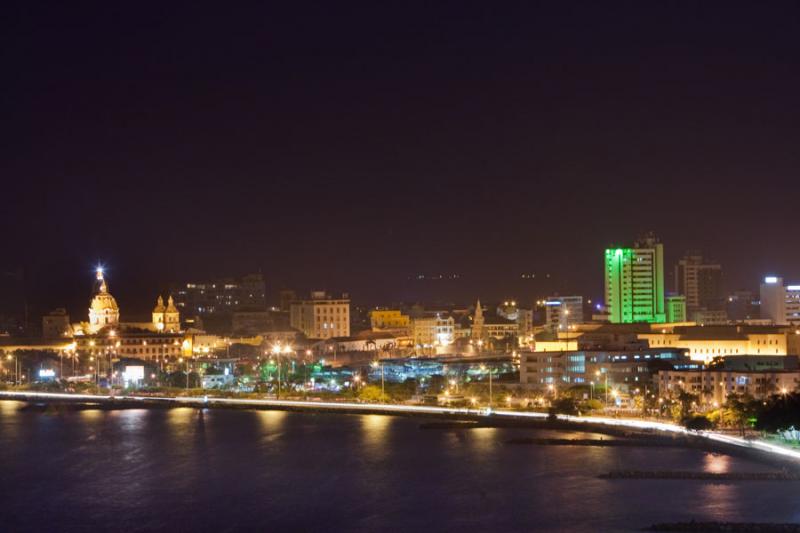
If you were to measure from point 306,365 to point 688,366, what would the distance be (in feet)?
31.7

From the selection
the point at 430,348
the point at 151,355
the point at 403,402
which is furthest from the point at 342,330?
A: the point at 403,402

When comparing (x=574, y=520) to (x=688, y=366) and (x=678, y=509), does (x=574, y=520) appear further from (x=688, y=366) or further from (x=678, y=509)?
(x=688, y=366)

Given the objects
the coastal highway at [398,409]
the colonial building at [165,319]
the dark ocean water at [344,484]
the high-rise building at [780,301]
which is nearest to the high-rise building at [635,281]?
the high-rise building at [780,301]

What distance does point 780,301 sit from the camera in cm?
3728

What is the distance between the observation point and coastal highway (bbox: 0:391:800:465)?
16688mm

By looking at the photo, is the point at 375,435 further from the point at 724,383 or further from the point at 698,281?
the point at 698,281

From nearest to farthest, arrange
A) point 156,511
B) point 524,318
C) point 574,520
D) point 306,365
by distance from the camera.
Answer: point 574,520 → point 156,511 → point 306,365 → point 524,318

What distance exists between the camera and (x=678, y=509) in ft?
41.5

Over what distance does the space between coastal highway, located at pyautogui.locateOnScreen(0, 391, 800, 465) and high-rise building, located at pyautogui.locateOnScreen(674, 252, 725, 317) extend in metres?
28.8

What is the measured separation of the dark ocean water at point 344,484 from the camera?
12.6 metres

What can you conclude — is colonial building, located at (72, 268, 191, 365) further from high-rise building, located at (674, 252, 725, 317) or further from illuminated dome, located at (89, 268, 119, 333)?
high-rise building, located at (674, 252, 725, 317)

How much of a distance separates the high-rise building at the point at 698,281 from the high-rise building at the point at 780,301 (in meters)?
11.9

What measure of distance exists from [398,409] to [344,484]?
7.89m

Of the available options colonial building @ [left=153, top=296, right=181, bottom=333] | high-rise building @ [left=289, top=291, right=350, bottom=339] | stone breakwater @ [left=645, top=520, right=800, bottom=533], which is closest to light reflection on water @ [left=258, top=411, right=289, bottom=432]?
stone breakwater @ [left=645, top=520, right=800, bottom=533]
